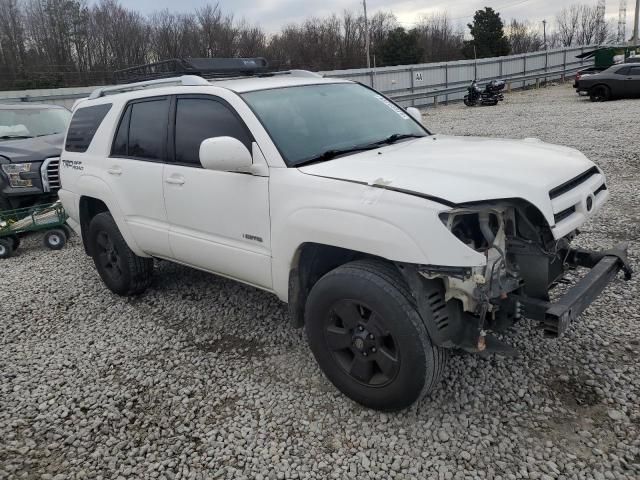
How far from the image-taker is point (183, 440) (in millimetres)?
3002

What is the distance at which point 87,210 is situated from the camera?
17.1 feet

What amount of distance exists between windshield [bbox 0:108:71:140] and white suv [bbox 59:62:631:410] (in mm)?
4951

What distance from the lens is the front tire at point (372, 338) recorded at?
2711 millimetres

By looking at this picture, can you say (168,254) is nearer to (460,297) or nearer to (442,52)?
(460,297)

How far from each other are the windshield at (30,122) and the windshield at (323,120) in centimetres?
629

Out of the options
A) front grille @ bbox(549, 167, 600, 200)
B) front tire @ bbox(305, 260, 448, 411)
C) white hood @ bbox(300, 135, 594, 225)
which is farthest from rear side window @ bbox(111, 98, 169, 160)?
front grille @ bbox(549, 167, 600, 200)

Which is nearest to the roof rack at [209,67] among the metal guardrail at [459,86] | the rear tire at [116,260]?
the rear tire at [116,260]

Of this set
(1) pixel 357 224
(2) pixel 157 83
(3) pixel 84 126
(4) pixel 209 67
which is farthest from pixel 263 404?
(3) pixel 84 126

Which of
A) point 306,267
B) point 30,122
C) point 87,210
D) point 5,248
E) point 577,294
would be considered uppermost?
point 30,122

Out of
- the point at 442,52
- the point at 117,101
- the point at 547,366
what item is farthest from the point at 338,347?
the point at 442,52

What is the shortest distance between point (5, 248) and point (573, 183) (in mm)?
6829

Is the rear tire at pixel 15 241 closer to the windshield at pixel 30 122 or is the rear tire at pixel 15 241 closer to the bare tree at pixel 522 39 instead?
the windshield at pixel 30 122

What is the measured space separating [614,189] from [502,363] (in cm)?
544

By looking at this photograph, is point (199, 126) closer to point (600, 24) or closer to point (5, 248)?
point (5, 248)
